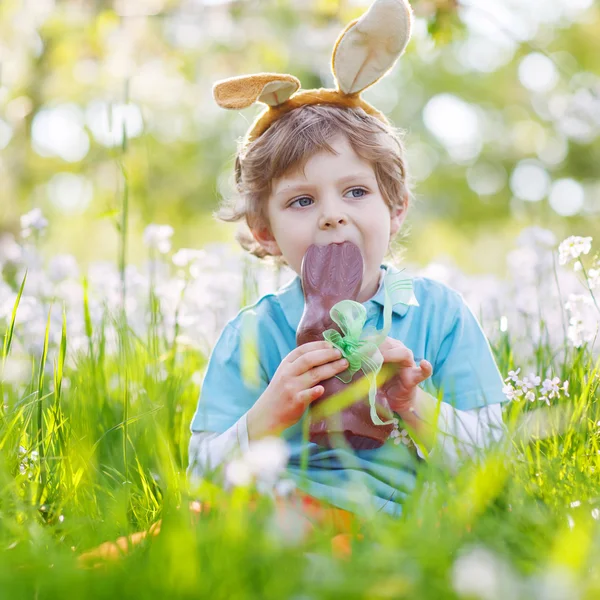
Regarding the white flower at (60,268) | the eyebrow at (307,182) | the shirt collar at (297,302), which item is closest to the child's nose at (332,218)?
the eyebrow at (307,182)

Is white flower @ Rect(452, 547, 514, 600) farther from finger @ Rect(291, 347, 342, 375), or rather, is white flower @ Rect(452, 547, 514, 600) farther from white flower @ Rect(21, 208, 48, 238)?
white flower @ Rect(21, 208, 48, 238)

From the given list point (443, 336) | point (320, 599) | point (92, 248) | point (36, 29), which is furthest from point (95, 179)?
point (320, 599)

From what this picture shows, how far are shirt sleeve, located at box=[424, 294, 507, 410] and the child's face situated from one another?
314mm

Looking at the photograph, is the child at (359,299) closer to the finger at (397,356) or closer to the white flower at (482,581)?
the finger at (397,356)

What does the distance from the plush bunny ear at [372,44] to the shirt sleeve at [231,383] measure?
842 millimetres

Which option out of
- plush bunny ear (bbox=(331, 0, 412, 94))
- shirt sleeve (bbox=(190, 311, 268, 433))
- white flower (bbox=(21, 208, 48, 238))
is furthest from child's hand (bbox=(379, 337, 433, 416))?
white flower (bbox=(21, 208, 48, 238))

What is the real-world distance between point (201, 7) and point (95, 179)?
422 inches

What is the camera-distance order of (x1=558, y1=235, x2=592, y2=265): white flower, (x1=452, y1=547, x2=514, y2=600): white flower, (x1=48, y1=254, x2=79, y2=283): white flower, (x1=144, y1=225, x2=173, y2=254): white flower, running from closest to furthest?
(x1=452, y1=547, x2=514, y2=600): white flower → (x1=558, y1=235, x2=592, y2=265): white flower → (x1=144, y1=225, x2=173, y2=254): white flower → (x1=48, y1=254, x2=79, y2=283): white flower

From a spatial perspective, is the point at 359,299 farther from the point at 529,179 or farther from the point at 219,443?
the point at 529,179

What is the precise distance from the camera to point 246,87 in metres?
2.43

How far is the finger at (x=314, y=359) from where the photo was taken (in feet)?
6.40

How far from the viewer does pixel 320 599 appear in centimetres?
107

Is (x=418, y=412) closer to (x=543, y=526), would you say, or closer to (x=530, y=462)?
(x=530, y=462)

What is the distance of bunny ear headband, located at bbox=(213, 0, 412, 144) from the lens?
230 centimetres
